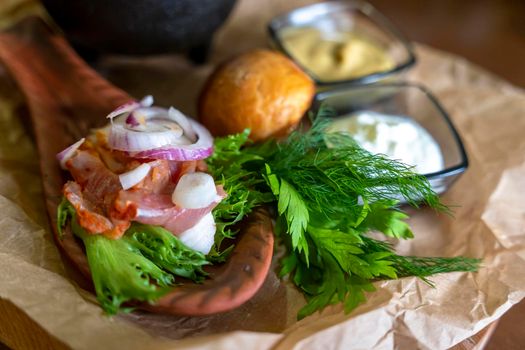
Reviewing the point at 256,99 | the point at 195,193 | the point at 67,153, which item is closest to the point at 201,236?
the point at 195,193

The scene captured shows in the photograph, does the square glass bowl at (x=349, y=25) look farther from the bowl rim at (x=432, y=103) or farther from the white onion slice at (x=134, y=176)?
the white onion slice at (x=134, y=176)

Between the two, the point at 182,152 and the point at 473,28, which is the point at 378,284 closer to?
the point at 182,152

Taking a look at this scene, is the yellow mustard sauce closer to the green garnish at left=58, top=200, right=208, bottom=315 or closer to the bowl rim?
the bowl rim

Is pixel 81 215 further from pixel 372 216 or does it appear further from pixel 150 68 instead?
pixel 150 68

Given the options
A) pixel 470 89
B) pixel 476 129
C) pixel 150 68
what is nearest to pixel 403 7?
pixel 470 89

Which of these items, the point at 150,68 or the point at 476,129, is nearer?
the point at 476,129

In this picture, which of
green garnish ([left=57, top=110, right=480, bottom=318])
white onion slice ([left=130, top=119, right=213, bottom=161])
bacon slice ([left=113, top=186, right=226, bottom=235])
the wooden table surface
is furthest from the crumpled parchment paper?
the wooden table surface
